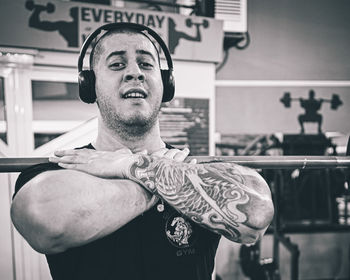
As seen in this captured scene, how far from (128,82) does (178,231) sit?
55 centimetres

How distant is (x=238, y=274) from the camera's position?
3.25 metres

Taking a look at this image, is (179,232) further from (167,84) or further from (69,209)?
(167,84)

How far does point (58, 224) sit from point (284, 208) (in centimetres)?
275

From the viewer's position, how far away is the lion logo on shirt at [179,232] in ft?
2.61

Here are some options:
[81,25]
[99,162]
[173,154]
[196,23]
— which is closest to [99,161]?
[99,162]

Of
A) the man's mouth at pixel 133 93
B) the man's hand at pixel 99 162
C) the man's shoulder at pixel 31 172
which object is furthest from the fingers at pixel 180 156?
the man's shoulder at pixel 31 172

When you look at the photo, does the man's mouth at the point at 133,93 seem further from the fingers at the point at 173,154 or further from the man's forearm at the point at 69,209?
the man's forearm at the point at 69,209

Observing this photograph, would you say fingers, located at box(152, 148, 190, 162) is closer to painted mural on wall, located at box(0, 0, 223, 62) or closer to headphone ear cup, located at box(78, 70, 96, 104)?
headphone ear cup, located at box(78, 70, 96, 104)

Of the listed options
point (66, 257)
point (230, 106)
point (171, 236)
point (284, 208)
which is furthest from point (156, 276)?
point (230, 106)

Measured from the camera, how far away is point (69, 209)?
2.13ft

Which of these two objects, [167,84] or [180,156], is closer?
[180,156]

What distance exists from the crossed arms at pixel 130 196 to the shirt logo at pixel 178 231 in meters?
0.10

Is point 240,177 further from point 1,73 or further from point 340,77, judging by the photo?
point 340,77

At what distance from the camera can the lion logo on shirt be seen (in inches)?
31.3
